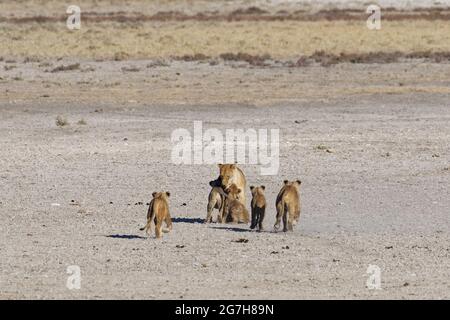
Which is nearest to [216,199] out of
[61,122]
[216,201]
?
[216,201]

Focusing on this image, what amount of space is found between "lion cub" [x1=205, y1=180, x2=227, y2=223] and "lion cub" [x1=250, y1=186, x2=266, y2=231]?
1.31ft

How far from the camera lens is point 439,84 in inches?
1245

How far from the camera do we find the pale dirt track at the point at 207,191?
11023mm

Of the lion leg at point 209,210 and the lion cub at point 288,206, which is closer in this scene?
the lion cub at point 288,206

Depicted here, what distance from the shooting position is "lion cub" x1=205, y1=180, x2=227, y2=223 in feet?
44.8

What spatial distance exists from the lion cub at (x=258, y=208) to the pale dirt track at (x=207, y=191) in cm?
13

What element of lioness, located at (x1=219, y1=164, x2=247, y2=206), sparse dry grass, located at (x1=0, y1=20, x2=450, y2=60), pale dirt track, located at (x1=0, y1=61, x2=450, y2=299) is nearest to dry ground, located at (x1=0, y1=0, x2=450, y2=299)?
pale dirt track, located at (x1=0, y1=61, x2=450, y2=299)

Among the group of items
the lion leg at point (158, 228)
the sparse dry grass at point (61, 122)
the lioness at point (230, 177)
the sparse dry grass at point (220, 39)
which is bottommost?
the lion leg at point (158, 228)

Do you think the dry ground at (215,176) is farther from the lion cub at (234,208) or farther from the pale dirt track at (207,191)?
the lion cub at (234,208)

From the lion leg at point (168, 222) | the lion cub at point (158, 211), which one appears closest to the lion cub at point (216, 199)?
the lion leg at point (168, 222)

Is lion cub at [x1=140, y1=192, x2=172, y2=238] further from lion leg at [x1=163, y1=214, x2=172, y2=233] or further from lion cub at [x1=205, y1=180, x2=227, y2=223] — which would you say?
lion cub at [x1=205, y1=180, x2=227, y2=223]

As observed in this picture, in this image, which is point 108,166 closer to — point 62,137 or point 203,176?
point 203,176

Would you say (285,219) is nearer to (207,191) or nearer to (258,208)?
(258,208)
